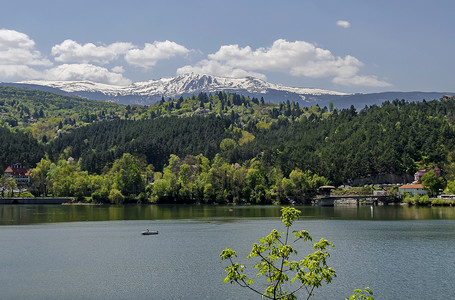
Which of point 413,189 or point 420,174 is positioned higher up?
point 420,174

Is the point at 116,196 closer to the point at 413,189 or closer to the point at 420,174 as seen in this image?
the point at 413,189

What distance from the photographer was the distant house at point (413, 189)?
571 ft

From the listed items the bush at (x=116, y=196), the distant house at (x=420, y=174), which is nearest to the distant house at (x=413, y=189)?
the distant house at (x=420, y=174)

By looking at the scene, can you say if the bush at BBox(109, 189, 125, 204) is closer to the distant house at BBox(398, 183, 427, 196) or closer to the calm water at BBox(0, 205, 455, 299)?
the calm water at BBox(0, 205, 455, 299)

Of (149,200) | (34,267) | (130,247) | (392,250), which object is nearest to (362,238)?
(392,250)

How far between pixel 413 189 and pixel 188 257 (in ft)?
407

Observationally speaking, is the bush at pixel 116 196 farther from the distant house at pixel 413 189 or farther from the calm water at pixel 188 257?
the distant house at pixel 413 189

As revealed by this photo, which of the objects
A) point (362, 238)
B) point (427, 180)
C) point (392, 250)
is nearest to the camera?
point (392, 250)

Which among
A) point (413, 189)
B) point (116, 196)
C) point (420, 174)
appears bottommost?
point (116, 196)

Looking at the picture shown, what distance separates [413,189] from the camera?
17675 cm

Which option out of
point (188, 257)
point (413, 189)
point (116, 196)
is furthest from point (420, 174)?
point (188, 257)

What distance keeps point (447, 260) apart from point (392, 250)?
9330 mm

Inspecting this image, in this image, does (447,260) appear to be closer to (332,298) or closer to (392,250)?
(392,250)

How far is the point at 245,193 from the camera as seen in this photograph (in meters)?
190
